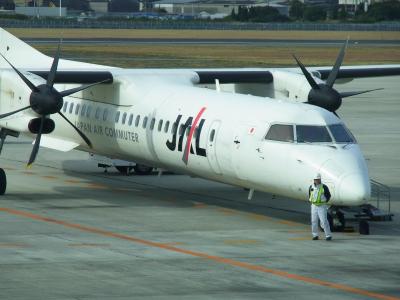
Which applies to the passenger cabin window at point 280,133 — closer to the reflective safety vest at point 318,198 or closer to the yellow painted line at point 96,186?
the reflective safety vest at point 318,198

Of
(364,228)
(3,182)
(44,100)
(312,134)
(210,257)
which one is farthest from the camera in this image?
(3,182)

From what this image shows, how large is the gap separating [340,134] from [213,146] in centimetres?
286

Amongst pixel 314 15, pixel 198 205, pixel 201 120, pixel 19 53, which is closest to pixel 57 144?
pixel 19 53

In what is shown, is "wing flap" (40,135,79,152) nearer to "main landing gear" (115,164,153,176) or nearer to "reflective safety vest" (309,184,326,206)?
"main landing gear" (115,164,153,176)

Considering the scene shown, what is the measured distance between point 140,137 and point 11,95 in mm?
3305

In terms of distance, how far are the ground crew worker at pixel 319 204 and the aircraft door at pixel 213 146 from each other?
2.91 metres

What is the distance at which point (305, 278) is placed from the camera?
17.3 meters

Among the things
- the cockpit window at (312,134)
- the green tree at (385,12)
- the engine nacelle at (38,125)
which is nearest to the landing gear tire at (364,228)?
the cockpit window at (312,134)

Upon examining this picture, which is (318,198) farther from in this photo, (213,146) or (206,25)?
(206,25)

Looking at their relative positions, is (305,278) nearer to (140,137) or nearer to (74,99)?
(140,137)

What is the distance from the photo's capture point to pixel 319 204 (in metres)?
20.5

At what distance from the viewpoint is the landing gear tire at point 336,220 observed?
70.8ft

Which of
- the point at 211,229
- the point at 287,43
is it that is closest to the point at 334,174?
the point at 211,229

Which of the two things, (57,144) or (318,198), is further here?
(57,144)
